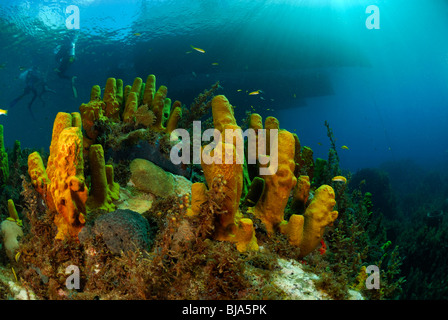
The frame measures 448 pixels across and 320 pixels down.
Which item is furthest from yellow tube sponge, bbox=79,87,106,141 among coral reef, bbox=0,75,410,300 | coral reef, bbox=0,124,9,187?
coral reef, bbox=0,124,9,187

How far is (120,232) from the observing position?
2.44 meters

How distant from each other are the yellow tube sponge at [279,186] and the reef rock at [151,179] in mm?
1671

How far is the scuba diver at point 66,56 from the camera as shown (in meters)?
16.3

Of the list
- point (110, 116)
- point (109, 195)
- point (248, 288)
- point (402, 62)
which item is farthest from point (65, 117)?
point (402, 62)

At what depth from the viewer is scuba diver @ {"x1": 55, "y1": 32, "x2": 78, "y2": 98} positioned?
642 inches

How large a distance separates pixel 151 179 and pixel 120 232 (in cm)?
182

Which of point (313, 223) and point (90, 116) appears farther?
point (90, 116)

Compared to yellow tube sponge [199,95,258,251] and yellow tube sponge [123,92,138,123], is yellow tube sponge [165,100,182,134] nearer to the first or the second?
yellow tube sponge [123,92,138,123]

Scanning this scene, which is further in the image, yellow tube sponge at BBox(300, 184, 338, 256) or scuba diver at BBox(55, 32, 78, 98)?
scuba diver at BBox(55, 32, 78, 98)

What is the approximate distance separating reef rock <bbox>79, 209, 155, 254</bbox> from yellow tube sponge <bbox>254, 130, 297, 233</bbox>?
152cm

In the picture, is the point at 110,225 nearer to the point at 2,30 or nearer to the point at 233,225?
the point at 233,225

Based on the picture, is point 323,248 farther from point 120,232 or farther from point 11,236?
point 11,236

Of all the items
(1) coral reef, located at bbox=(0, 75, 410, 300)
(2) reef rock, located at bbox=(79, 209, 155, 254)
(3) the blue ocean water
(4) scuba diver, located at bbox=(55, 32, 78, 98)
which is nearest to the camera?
(1) coral reef, located at bbox=(0, 75, 410, 300)

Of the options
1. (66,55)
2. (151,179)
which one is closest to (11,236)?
(151,179)
